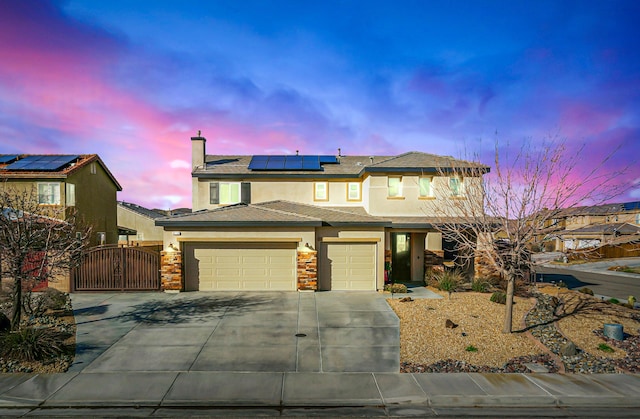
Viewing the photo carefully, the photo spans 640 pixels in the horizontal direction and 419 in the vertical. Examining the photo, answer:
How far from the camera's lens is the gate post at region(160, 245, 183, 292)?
15.7m

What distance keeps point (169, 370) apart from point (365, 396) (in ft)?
15.1

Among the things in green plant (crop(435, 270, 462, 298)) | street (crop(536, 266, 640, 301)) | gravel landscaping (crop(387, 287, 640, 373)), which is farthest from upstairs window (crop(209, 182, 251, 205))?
street (crop(536, 266, 640, 301))

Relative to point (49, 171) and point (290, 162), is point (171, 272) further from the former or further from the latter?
point (49, 171)

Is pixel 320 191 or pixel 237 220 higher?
pixel 320 191

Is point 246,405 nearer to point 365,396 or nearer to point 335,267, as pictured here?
point 365,396

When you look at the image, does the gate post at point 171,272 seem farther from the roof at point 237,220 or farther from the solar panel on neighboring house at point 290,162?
the solar panel on neighboring house at point 290,162

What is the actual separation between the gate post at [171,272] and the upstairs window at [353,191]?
10.4 meters

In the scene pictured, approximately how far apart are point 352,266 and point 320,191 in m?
6.25

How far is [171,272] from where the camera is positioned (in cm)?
1576

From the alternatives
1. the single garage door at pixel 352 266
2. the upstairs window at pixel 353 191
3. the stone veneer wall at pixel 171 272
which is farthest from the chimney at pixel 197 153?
the single garage door at pixel 352 266

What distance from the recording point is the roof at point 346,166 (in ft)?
61.2

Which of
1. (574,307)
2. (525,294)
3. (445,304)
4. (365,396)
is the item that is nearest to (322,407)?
(365,396)

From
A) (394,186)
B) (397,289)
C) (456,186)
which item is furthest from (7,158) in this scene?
(456,186)

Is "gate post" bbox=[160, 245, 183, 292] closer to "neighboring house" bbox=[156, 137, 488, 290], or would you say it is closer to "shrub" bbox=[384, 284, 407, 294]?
"neighboring house" bbox=[156, 137, 488, 290]
